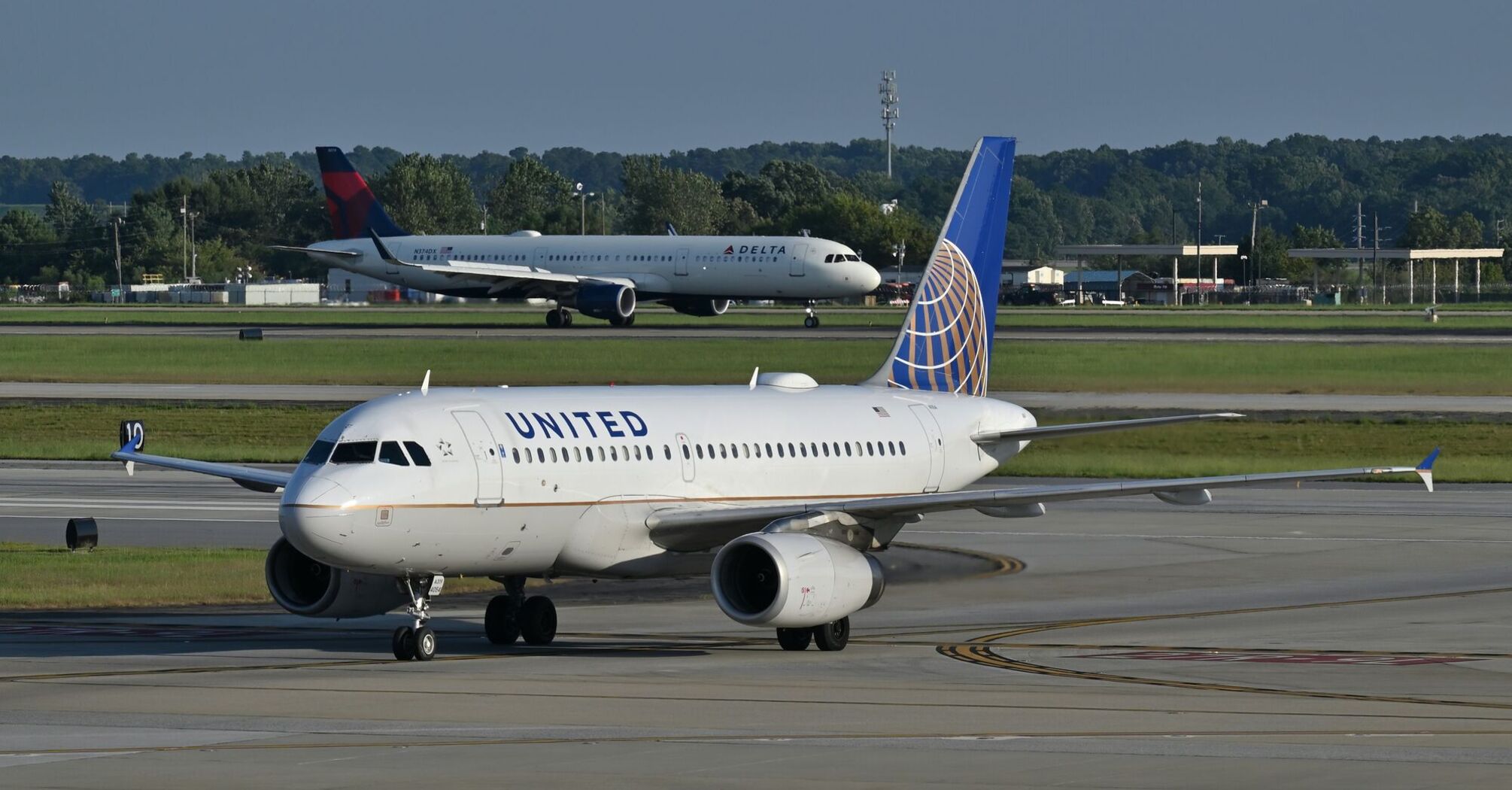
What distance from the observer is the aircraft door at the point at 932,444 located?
116ft

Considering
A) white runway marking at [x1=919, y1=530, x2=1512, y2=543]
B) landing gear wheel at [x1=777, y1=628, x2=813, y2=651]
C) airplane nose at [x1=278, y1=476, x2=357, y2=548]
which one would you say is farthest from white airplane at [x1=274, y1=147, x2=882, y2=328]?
airplane nose at [x1=278, y1=476, x2=357, y2=548]

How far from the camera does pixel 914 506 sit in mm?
27922

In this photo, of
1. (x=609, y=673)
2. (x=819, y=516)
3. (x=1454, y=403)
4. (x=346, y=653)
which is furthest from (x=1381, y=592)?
(x=1454, y=403)

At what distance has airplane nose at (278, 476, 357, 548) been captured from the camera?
25.1m

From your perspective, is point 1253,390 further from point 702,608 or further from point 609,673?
point 609,673

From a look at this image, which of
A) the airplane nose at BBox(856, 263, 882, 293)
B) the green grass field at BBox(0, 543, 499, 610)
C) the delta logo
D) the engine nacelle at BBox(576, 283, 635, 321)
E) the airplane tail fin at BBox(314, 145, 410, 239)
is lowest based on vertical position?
the green grass field at BBox(0, 543, 499, 610)

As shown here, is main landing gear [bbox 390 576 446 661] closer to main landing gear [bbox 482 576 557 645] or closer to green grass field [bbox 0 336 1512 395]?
main landing gear [bbox 482 576 557 645]

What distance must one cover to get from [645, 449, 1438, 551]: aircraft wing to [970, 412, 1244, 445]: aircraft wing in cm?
417

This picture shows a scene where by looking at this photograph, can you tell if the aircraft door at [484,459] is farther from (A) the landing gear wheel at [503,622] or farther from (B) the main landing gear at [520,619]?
(A) the landing gear wheel at [503,622]

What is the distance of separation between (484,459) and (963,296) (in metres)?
15.4

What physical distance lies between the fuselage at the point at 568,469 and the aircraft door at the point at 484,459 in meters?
0.02

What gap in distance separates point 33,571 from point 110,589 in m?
2.88

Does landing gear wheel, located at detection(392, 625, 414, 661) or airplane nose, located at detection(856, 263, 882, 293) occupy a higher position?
airplane nose, located at detection(856, 263, 882, 293)

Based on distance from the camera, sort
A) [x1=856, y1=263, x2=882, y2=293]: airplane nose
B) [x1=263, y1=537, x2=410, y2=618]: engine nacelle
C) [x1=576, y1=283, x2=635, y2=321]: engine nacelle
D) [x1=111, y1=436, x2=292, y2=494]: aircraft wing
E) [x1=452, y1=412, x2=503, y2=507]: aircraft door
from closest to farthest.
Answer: [x1=452, y1=412, x2=503, y2=507]: aircraft door, [x1=263, y1=537, x2=410, y2=618]: engine nacelle, [x1=111, y1=436, x2=292, y2=494]: aircraft wing, [x1=576, y1=283, x2=635, y2=321]: engine nacelle, [x1=856, y1=263, x2=882, y2=293]: airplane nose
